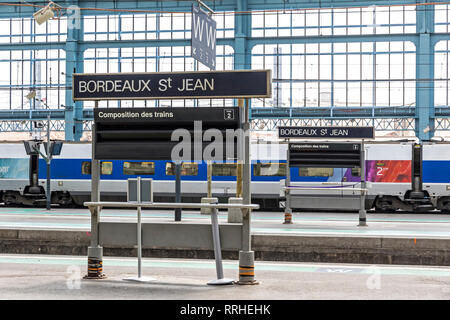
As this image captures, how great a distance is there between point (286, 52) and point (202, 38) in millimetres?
34695

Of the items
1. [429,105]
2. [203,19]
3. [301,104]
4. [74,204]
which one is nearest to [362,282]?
[203,19]

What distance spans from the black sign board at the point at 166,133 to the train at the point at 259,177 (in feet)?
54.9

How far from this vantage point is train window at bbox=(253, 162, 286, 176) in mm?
28764

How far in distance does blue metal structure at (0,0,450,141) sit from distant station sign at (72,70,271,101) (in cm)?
3915

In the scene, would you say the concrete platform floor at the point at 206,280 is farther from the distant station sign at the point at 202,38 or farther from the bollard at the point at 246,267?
the distant station sign at the point at 202,38

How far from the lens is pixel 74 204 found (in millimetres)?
30578

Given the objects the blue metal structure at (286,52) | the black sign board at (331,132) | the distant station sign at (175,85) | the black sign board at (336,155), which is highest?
the blue metal structure at (286,52)

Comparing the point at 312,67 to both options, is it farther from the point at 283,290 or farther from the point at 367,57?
the point at 283,290

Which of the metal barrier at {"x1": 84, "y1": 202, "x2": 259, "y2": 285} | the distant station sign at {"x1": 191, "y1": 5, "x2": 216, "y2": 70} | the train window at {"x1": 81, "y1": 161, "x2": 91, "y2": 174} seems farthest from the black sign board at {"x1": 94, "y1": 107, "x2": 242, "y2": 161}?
the train window at {"x1": 81, "y1": 161, "x2": 91, "y2": 174}

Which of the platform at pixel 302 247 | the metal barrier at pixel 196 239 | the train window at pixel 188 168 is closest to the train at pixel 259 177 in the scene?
the train window at pixel 188 168

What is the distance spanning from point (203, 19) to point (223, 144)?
1190 cm

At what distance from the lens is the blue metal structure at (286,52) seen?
4980cm

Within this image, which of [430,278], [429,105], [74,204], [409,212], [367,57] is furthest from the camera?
[367,57]

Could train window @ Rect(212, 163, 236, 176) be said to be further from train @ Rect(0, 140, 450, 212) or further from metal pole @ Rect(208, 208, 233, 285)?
metal pole @ Rect(208, 208, 233, 285)
